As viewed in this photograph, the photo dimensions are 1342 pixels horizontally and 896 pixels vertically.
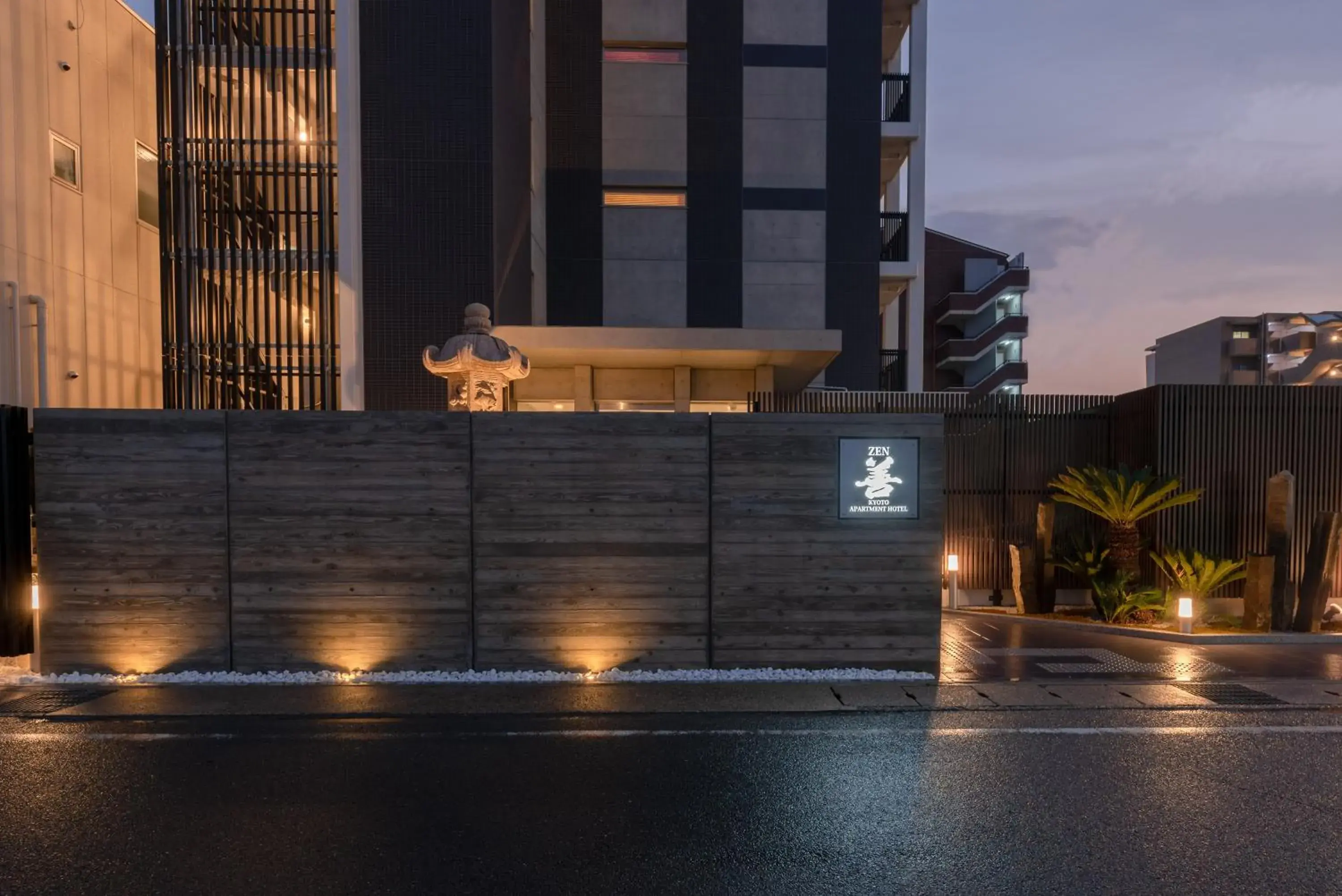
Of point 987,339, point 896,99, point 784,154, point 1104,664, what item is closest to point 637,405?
point 784,154

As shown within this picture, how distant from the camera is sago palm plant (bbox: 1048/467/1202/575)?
10.9 m

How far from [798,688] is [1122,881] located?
3392mm

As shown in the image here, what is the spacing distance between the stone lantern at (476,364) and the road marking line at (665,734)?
4.68 meters

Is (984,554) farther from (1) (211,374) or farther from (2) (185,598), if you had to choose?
(1) (211,374)

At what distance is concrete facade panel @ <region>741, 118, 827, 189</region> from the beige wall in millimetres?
14837

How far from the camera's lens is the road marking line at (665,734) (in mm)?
5727

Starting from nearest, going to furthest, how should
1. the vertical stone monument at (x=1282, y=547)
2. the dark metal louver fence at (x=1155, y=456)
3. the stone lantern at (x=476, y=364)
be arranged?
the stone lantern at (x=476, y=364) → the vertical stone monument at (x=1282, y=547) → the dark metal louver fence at (x=1155, y=456)

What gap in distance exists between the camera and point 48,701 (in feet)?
21.4

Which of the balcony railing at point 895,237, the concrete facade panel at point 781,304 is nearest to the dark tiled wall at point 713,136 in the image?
the concrete facade panel at point 781,304

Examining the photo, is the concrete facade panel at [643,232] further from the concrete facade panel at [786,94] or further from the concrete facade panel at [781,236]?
the concrete facade panel at [786,94]

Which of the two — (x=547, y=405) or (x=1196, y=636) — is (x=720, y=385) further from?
(x=1196, y=636)

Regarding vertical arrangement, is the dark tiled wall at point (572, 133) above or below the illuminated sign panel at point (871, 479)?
above

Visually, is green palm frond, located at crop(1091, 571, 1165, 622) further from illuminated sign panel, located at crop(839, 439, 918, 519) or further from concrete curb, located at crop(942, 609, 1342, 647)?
illuminated sign panel, located at crop(839, 439, 918, 519)

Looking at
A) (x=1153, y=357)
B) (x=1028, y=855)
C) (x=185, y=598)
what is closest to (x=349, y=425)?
(x=185, y=598)
